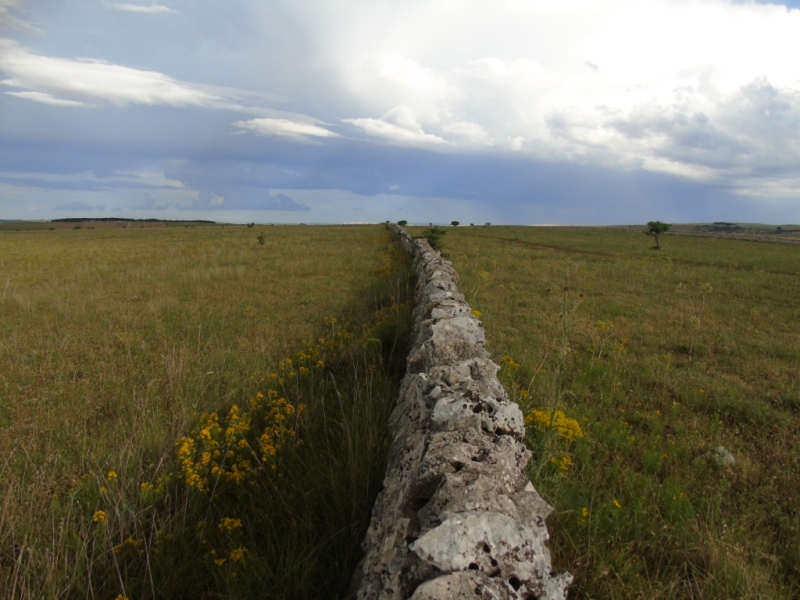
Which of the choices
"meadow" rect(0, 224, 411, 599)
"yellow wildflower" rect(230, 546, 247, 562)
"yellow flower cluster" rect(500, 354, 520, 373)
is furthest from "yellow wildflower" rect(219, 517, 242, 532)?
"yellow flower cluster" rect(500, 354, 520, 373)

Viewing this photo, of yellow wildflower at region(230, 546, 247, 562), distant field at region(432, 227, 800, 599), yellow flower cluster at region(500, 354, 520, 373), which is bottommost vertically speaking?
distant field at region(432, 227, 800, 599)

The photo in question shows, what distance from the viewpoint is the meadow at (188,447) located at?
8.49 ft

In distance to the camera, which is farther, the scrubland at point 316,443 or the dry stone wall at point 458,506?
the scrubland at point 316,443

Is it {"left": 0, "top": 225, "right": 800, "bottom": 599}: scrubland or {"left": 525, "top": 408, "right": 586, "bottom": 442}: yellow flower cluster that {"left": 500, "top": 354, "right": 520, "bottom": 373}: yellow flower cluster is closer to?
{"left": 0, "top": 225, "right": 800, "bottom": 599}: scrubland

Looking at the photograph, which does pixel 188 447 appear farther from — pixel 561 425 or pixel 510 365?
pixel 510 365

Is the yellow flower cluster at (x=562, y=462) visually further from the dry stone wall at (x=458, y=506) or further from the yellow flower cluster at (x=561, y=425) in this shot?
the dry stone wall at (x=458, y=506)

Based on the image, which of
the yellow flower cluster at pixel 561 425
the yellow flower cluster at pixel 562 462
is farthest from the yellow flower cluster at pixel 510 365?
the yellow flower cluster at pixel 562 462

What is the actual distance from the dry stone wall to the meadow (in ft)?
1.74

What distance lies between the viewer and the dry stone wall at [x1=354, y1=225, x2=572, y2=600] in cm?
174

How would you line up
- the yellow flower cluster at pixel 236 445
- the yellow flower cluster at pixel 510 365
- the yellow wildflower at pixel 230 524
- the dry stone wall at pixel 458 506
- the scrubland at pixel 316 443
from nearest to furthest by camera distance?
the dry stone wall at pixel 458 506
the scrubland at pixel 316 443
the yellow wildflower at pixel 230 524
the yellow flower cluster at pixel 236 445
the yellow flower cluster at pixel 510 365

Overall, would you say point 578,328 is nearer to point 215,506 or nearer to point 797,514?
point 797,514

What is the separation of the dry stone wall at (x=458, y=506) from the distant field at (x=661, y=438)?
714 mm

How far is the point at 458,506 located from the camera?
2012mm

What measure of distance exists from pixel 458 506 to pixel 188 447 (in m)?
2.36
